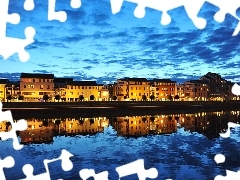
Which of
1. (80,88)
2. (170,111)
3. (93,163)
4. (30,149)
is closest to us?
(93,163)

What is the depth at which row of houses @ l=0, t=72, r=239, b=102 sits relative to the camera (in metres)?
69.1

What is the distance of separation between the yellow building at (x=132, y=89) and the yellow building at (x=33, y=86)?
20446 mm

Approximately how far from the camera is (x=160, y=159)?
13.9m

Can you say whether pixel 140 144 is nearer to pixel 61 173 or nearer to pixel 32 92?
pixel 61 173

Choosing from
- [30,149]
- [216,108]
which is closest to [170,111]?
[216,108]

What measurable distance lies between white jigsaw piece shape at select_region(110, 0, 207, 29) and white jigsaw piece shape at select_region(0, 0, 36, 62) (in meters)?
1.03

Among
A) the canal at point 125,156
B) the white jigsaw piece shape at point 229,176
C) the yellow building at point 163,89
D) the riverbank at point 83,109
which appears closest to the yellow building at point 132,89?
the yellow building at point 163,89

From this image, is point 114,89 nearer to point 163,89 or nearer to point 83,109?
point 163,89

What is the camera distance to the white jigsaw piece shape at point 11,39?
Result: 3.44 meters

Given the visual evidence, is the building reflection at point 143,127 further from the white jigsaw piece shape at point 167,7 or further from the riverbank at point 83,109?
the white jigsaw piece shape at point 167,7

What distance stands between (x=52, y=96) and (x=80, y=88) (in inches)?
296

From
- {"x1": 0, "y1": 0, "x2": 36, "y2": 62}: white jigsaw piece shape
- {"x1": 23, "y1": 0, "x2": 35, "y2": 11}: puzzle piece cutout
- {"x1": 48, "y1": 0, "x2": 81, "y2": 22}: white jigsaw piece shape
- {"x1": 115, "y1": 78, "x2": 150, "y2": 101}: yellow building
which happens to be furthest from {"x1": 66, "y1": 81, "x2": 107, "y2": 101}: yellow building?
{"x1": 23, "y1": 0, "x2": 35, "y2": 11}: puzzle piece cutout

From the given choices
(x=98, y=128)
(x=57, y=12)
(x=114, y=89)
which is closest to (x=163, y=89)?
(x=114, y=89)

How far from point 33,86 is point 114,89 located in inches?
1043
